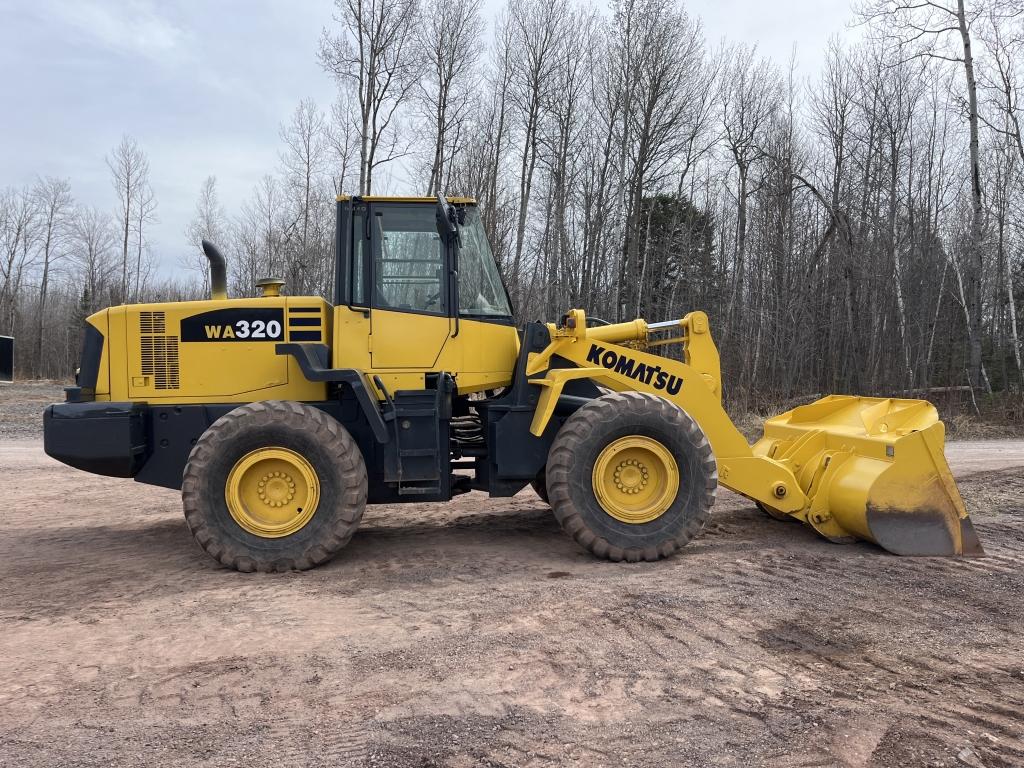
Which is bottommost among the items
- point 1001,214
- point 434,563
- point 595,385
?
point 434,563

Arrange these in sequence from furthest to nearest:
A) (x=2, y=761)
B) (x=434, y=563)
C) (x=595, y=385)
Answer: (x=595, y=385) < (x=434, y=563) < (x=2, y=761)

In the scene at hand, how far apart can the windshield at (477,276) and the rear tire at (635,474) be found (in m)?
1.19

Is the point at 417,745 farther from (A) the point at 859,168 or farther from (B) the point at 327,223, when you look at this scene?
(B) the point at 327,223

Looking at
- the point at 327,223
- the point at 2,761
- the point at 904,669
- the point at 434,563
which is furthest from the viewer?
the point at 327,223

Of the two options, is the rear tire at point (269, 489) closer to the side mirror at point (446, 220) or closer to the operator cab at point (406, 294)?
the operator cab at point (406, 294)

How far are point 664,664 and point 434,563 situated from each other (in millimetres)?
2457

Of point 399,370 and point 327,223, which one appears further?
point 327,223

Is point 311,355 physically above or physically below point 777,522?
above

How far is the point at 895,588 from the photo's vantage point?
4.82m

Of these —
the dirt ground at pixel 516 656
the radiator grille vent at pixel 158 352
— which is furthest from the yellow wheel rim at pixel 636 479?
the radiator grille vent at pixel 158 352

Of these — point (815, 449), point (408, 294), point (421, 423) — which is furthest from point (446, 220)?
point (815, 449)

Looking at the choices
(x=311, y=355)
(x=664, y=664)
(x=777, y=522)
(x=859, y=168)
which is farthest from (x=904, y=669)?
(x=859, y=168)

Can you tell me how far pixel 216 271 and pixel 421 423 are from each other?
91.1 inches

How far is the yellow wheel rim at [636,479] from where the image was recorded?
222 inches
